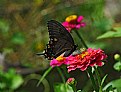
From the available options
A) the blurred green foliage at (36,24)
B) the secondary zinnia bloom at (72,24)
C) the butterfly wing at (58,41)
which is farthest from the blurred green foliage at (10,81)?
the butterfly wing at (58,41)

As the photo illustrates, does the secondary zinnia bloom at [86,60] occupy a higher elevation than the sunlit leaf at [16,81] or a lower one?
lower

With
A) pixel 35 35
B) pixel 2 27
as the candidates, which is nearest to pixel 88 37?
pixel 35 35

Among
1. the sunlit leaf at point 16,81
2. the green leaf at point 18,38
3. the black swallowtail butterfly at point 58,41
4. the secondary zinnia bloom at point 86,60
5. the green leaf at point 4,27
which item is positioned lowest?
the secondary zinnia bloom at point 86,60

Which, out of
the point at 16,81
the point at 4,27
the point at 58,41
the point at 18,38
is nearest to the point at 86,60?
the point at 58,41

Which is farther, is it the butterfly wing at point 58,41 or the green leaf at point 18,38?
the green leaf at point 18,38

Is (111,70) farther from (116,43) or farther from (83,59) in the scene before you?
(83,59)

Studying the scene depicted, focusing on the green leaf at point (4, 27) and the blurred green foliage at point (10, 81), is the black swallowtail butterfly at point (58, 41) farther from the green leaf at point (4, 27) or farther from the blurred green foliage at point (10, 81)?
the green leaf at point (4, 27)
